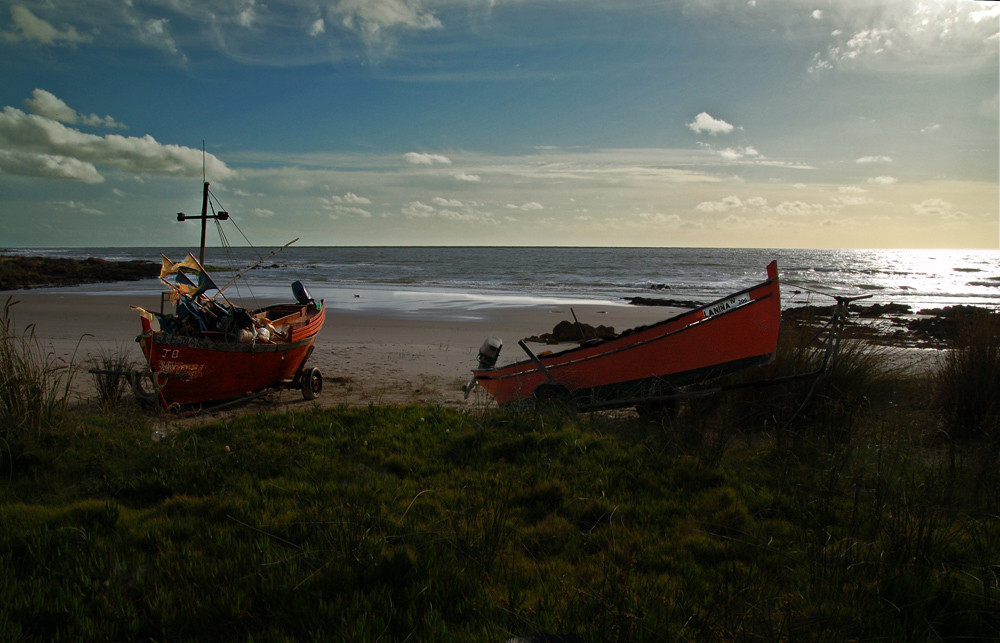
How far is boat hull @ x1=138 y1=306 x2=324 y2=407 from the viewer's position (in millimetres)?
7727

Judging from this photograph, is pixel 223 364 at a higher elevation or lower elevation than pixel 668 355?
lower

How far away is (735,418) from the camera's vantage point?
684 centimetres

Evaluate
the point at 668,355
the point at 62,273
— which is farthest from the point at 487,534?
the point at 62,273

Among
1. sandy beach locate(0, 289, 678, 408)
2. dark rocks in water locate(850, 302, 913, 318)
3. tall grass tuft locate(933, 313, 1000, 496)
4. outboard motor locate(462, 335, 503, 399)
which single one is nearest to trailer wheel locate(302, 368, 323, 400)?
sandy beach locate(0, 289, 678, 408)

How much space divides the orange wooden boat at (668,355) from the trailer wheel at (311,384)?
11.8ft

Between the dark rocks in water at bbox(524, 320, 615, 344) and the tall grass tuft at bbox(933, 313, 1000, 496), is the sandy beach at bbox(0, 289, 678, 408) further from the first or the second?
the tall grass tuft at bbox(933, 313, 1000, 496)

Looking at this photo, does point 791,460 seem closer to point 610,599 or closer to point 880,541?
point 880,541

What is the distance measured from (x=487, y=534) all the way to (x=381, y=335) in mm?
12730

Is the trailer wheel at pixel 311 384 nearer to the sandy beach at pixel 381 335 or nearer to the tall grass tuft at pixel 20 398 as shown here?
the sandy beach at pixel 381 335


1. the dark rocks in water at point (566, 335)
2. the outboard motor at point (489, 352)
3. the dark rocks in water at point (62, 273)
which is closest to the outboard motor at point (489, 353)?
the outboard motor at point (489, 352)

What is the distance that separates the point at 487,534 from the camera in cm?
343

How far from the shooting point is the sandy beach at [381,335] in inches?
378

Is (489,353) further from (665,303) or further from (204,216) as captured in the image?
(665,303)

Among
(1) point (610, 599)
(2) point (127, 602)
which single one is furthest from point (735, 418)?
(2) point (127, 602)
